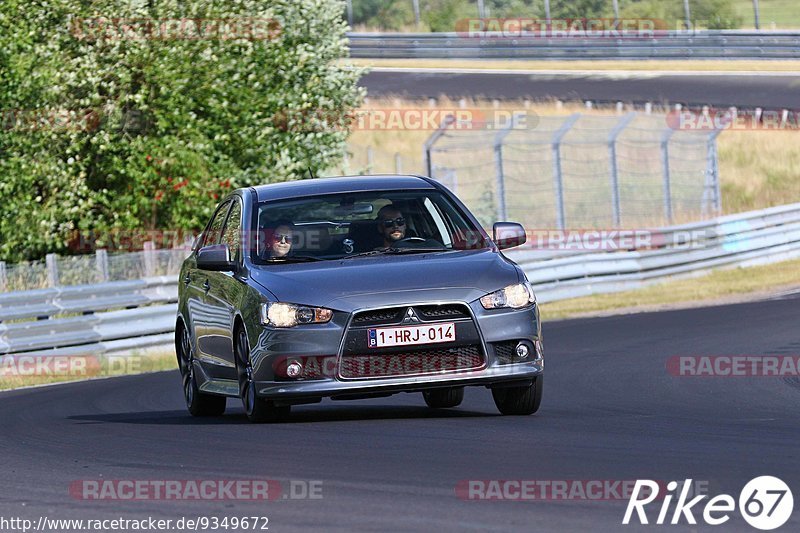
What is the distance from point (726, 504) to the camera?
21.7ft

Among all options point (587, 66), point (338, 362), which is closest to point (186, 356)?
point (338, 362)

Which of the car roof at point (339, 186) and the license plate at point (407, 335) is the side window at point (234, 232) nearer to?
the car roof at point (339, 186)

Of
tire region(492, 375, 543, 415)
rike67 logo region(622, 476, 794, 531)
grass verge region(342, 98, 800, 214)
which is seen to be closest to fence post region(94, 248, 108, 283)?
tire region(492, 375, 543, 415)

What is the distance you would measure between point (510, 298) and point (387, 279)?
29.5 inches

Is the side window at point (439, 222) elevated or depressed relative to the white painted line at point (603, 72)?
elevated

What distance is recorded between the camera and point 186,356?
12.3m

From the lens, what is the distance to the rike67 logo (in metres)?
6.30

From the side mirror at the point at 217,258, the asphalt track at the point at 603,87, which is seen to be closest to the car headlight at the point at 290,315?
the side mirror at the point at 217,258

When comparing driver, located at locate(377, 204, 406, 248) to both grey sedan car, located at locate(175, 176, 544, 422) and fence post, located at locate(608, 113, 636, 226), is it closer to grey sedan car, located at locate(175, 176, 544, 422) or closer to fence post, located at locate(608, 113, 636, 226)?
grey sedan car, located at locate(175, 176, 544, 422)

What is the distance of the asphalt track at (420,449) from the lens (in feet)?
22.5

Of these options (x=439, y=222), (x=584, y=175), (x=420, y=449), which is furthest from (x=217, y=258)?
(x=584, y=175)

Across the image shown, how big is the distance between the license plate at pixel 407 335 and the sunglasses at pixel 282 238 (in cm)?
122

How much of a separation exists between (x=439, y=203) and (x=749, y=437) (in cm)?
310

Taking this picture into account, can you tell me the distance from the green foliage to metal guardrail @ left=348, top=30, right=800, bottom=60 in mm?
25825
